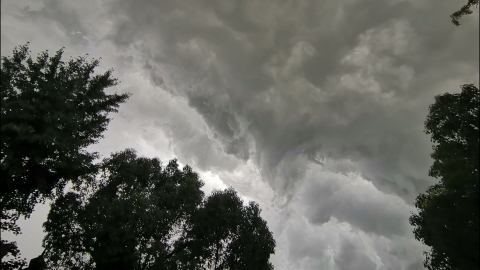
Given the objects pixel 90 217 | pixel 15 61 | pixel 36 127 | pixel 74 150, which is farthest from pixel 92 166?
pixel 15 61

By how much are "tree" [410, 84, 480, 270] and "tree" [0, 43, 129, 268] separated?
30.6 metres

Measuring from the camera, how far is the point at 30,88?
2112 centimetres

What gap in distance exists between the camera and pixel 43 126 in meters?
19.5

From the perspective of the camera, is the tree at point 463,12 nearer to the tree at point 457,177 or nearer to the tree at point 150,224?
the tree at point 457,177

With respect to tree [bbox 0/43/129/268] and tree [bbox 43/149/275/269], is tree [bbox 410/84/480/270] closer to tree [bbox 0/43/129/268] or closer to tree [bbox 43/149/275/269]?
tree [bbox 43/149/275/269]

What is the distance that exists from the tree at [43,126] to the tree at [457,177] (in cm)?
3059

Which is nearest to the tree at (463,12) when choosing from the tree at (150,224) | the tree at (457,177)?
the tree at (457,177)

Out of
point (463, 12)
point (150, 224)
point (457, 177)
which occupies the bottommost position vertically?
point (150, 224)

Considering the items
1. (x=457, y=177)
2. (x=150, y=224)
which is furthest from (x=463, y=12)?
(x=150, y=224)

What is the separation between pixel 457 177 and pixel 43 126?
31532 mm

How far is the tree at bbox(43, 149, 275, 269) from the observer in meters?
23.9

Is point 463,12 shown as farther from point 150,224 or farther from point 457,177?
point 150,224

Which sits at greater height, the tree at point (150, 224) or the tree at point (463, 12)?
the tree at point (463, 12)

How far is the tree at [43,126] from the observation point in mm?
18797
